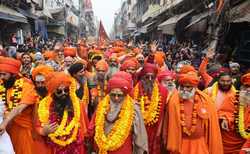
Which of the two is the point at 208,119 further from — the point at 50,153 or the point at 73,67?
the point at 73,67

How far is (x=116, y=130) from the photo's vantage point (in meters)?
5.86

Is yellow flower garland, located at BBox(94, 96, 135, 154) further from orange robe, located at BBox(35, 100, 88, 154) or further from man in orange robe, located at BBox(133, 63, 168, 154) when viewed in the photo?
man in orange robe, located at BBox(133, 63, 168, 154)

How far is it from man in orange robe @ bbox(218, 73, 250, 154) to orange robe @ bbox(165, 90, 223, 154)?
49 centimetres

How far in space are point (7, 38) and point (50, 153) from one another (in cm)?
1807

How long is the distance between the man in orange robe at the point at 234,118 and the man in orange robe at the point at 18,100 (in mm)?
2643

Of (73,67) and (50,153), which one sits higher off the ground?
(73,67)

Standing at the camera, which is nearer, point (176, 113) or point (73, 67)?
point (176, 113)

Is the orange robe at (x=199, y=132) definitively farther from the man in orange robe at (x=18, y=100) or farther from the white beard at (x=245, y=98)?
the man in orange robe at (x=18, y=100)

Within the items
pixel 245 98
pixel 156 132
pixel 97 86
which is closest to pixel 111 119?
pixel 156 132

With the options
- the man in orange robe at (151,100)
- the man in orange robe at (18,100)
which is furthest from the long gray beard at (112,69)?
the man in orange robe at (18,100)

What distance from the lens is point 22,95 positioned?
19.7ft

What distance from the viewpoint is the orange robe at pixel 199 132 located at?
6172 mm

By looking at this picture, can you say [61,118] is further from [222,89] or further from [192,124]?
[222,89]

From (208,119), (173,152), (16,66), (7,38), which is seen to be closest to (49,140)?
(16,66)
